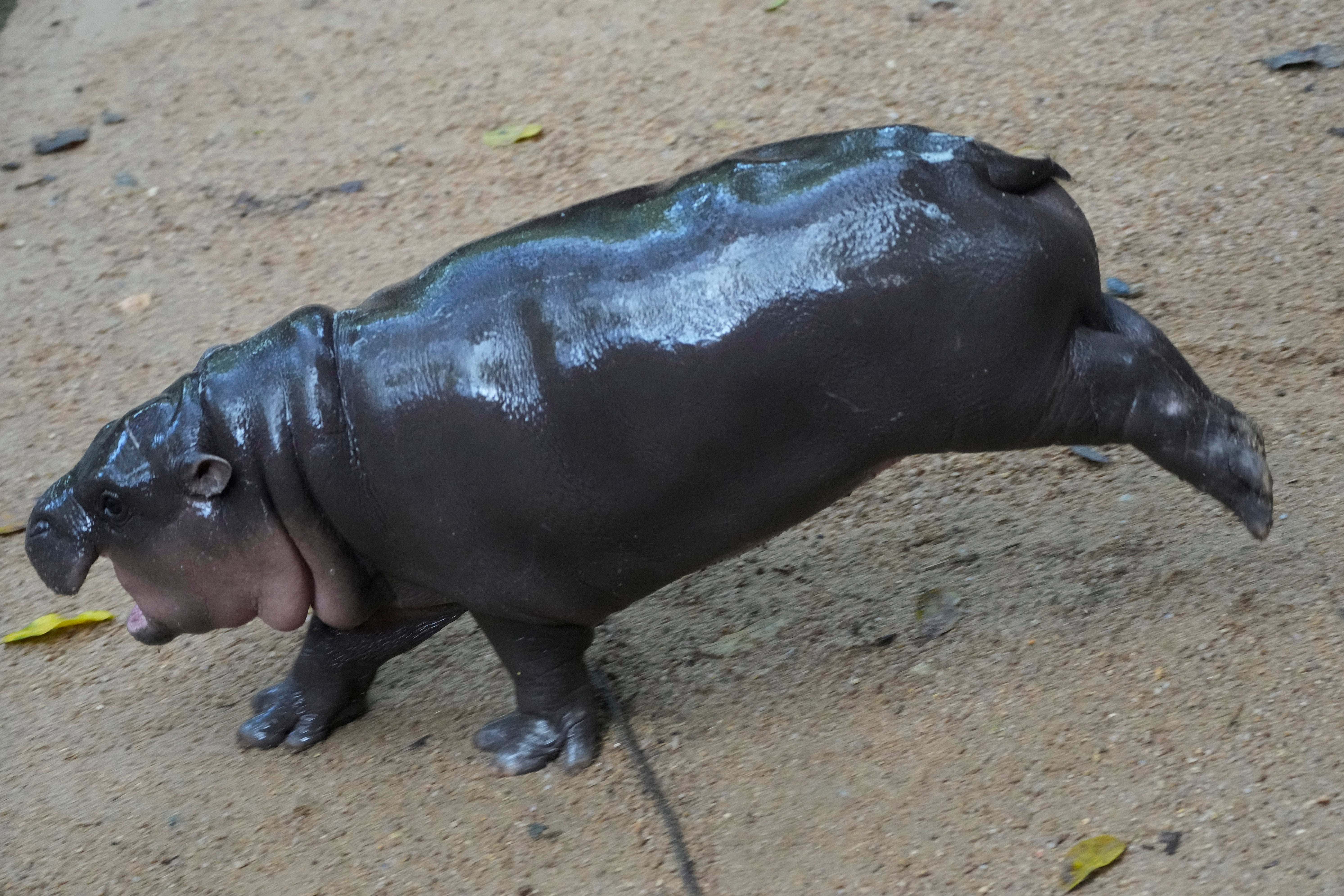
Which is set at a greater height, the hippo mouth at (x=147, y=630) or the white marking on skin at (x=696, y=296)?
the white marking on skin at (x=696, y=296)

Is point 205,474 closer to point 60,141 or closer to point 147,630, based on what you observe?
point 147,630

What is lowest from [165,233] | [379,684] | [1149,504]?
[379,684]

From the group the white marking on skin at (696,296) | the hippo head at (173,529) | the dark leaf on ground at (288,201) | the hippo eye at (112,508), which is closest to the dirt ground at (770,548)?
the dark leaf on ground at (288,201)

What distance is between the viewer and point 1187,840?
2.57m

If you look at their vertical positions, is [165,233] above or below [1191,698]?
above

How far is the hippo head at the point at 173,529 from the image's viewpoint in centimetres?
294

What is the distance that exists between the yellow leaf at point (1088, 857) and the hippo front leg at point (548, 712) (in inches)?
45.4

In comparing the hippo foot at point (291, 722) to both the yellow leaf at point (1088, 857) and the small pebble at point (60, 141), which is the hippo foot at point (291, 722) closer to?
the yellow leaf at point (1088, 857)

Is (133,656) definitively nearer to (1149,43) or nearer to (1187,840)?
(1187,840)

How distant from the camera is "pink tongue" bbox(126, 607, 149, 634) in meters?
3.18

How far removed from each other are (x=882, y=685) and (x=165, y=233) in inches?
159

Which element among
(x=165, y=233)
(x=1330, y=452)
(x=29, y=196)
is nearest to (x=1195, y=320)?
(x=1330, y=452)

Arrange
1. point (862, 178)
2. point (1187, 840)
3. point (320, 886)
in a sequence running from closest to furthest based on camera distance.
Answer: point (1187, 840)
point (862, 178)
point (320, 886)

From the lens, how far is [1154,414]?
2848 mm
